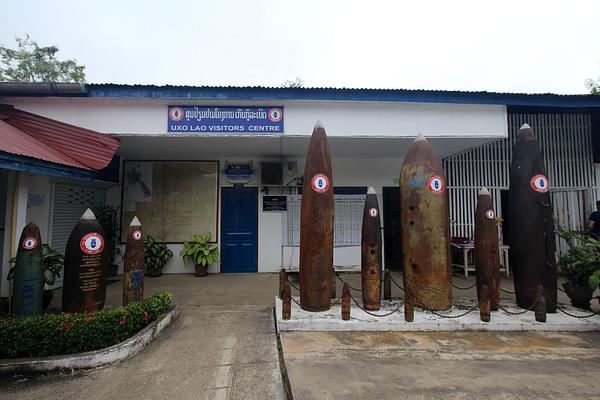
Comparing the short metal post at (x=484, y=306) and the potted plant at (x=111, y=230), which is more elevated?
the potted plant at (x=111, y=230)

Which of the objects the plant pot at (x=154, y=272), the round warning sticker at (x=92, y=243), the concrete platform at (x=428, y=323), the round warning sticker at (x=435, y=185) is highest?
the round warning sticker at (x=435, y=185)

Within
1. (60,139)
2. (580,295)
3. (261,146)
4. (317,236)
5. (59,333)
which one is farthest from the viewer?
(261,146)

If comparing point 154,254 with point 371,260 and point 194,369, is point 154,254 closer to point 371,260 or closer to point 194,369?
point 194,369

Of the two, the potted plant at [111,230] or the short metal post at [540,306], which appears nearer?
the short metal post at [540,306]

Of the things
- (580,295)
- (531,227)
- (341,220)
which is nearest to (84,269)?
(341,220)

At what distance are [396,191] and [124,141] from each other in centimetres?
772

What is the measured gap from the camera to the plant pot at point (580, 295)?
4.81 meters

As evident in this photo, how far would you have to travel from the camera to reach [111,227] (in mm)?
8125

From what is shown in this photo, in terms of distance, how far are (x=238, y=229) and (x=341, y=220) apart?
2.93 m

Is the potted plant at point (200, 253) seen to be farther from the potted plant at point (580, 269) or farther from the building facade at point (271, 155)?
the potted plant at point (580, 269)

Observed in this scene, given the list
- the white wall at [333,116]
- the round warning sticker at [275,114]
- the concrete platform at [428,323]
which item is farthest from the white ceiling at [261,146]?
the concrete platform at [428,323]

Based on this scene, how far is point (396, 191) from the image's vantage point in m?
9.94

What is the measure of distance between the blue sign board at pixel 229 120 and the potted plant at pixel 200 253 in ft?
10.3

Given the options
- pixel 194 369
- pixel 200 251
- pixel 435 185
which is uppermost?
pixel 435 185
